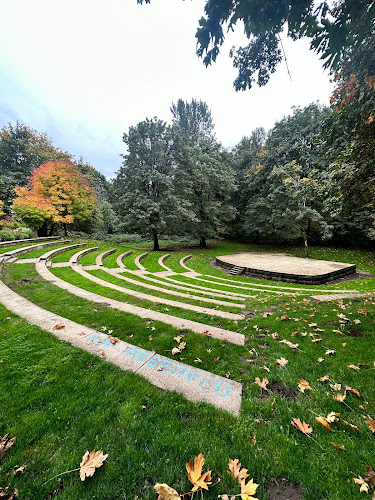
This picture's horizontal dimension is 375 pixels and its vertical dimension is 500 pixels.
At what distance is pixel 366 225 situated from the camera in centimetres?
2089

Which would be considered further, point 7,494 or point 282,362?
point 282,362

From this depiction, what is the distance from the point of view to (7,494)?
4.36 feet

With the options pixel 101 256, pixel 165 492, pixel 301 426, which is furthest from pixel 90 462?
pixel 101 256

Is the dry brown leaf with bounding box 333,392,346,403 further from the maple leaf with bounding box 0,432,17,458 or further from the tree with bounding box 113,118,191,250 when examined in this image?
the tree with bounding box 113,118,191,250

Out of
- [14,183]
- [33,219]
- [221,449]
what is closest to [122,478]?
[221,449]

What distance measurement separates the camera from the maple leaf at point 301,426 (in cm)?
183

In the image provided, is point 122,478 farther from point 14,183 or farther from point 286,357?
point 14,183

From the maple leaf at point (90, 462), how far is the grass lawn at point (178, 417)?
5cm

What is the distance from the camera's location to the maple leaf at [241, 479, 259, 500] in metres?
1.32

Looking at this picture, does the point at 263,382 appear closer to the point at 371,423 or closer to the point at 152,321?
the point at 371,423

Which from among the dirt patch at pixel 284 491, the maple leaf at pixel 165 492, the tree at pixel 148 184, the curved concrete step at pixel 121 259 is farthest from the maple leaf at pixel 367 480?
the tree at pixel 148 184

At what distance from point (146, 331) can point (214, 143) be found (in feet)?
91.4

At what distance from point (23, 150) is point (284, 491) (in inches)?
1749

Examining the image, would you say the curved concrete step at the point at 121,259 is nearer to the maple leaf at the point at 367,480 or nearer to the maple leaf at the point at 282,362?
the maple leaf at the point at 282,362
